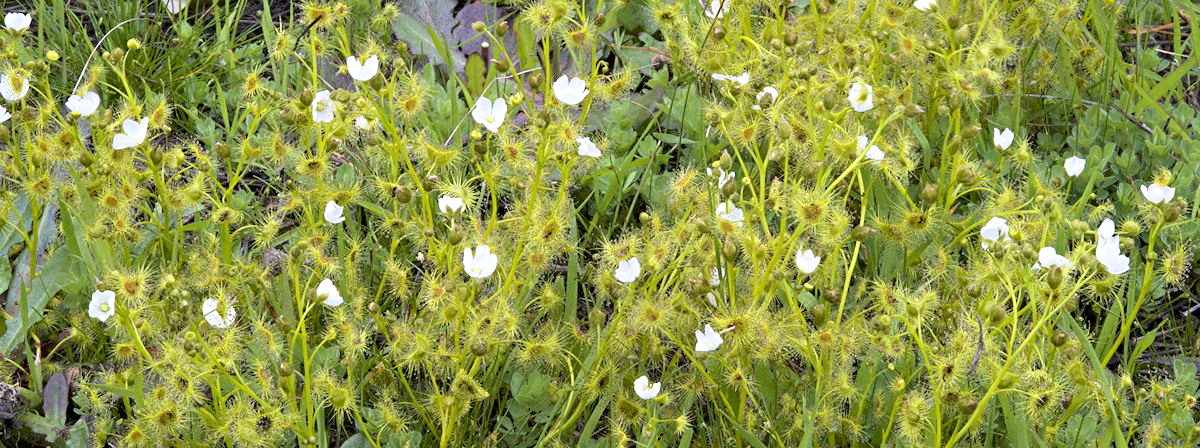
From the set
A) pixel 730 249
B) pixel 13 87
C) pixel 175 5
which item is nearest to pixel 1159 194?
pixel 730 249

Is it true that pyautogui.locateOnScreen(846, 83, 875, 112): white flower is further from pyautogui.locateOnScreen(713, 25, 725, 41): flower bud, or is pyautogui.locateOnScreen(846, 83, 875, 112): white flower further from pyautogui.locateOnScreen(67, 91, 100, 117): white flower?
pyautogui.locateOnScreen(67, 91, 100, 117): white flower

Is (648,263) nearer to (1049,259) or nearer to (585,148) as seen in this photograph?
(585,148)

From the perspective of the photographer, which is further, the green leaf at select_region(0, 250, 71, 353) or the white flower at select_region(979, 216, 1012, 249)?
the green leaf at select_region(0, 250, 71, 353)

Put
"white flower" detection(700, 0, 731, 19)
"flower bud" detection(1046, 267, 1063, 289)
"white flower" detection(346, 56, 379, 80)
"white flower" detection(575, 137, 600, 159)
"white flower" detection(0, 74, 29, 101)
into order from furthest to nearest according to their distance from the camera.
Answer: "white flower" detection(700, 0, 731, 19) → "white flower" detection(0, 74, 29, 101) → "white flower" detection(575, 137, 600, 159) → "white flower" detection(346, 56, 379, 80) → "flower bud" detection(1046, 267, 1063, 289)

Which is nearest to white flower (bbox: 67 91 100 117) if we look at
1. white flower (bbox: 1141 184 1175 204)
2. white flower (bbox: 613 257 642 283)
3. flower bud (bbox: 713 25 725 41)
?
white flower (bbox: 613 257 642 283)

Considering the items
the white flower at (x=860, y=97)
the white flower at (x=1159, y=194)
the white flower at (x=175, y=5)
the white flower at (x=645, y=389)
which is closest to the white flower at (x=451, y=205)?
the white flower at (x=645, y=389)

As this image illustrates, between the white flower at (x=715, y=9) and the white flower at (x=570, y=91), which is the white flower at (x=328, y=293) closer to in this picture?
the white flower at (x=570, y=91)

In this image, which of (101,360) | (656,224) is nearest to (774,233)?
(656,224)
